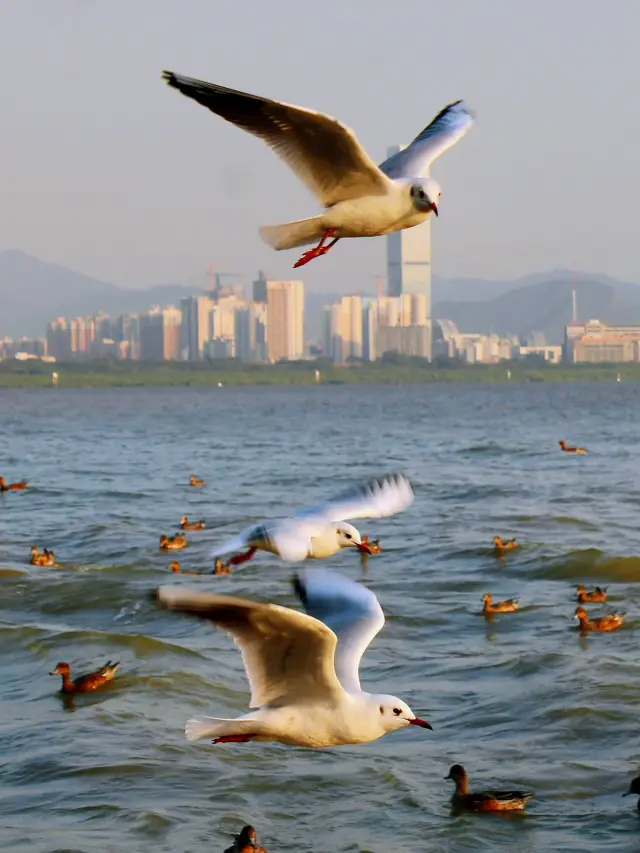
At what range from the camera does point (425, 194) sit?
25.1 feet

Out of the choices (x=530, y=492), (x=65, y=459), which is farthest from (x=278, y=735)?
(x=65, y=459)

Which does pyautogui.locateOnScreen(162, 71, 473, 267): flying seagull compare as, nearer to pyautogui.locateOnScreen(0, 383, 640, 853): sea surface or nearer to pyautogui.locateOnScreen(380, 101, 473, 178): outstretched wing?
pyautogui.locateOnScreen(380, 101, 473, 178): outstretched wing

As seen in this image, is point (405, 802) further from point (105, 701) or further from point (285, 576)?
point (285, 576)

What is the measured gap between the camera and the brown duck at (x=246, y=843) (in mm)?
11391

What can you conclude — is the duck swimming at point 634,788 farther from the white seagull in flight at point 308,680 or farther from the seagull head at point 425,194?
the seagull head at point 425,194

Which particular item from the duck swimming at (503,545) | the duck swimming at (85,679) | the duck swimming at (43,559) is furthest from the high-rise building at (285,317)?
the duck swimming at (85,679)

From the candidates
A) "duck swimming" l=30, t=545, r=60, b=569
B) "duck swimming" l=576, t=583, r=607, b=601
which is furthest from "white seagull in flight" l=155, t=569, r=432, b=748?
"duck swimming" l=30, t=545, r=60, b=569

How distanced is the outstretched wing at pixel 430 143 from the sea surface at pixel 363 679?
426 centimetres

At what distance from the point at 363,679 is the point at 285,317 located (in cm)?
16134

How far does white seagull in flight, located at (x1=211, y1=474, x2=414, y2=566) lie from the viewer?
8.96 meters

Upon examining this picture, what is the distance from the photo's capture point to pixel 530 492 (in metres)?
40.2

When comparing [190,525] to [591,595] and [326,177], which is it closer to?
[591,595]

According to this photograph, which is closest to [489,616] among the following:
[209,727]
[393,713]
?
[393,713]

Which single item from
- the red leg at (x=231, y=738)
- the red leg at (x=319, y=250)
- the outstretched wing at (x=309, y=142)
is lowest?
the red leg at (x=231, y=738)
